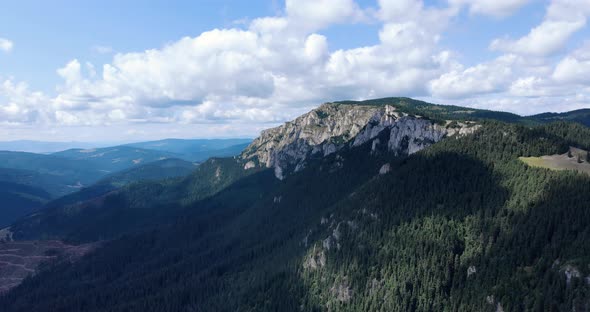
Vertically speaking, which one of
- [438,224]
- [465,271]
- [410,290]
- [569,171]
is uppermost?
[569,171]

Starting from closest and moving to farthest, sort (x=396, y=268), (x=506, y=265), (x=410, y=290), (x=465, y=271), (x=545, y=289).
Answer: (x=545, y=289) → (x=506, y=265) → (x=465, y=271) → (x=410, y=290) → (x=396, y=268)

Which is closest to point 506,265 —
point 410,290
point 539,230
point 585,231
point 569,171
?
point 539,230

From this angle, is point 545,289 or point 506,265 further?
point 506,265

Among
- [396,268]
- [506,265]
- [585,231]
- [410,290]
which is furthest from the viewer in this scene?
[396,268]

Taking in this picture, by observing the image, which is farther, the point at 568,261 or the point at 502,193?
the point at 502,193

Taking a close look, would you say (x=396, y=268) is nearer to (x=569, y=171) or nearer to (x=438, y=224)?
(x=438, y=224)

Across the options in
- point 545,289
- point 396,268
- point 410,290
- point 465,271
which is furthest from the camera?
point 396,268

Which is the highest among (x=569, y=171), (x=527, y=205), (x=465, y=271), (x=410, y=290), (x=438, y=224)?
(x=569, y=171)

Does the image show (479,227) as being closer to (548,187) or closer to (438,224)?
(438,224)

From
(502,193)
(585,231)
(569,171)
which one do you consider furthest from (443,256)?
(569,171)

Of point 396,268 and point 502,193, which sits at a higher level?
point 502,193
